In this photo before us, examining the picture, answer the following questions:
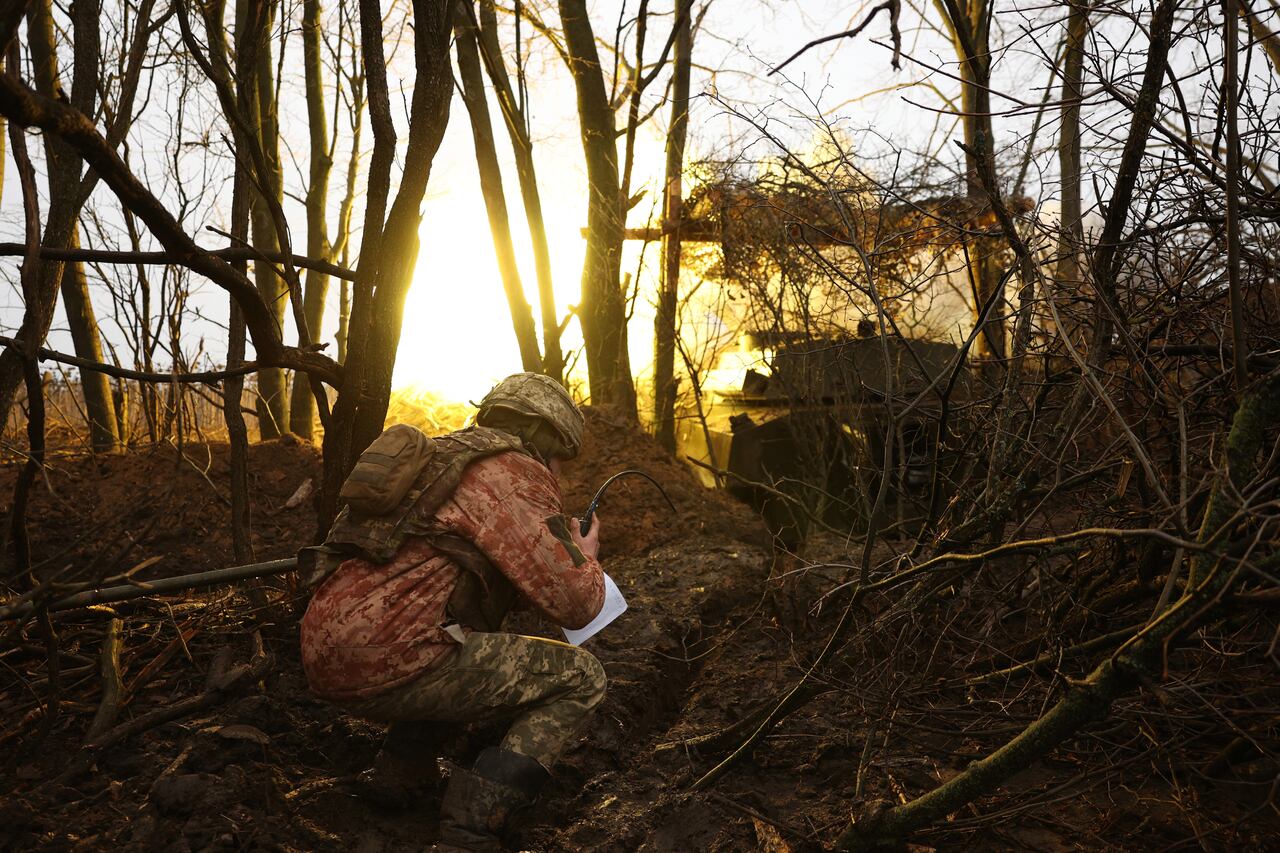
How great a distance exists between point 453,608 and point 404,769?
0.59 m

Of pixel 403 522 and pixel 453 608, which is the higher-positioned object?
pixel 403 522

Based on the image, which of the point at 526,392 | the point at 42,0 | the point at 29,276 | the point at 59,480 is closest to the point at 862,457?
the point at 526,392

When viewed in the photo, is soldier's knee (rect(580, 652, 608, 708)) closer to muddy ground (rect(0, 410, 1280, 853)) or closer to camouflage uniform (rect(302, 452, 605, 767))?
camouflage uniform (rect(302, 452, 605, 767))

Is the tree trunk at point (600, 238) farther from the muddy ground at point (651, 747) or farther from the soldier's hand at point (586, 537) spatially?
the soldier's hand at point (586, 537)

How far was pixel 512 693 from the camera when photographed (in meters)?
2.87

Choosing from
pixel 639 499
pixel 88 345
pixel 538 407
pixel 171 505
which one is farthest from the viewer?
pixel 88 345

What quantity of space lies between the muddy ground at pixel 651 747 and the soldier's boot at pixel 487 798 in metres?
0.13

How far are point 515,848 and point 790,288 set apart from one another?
491 centimetres

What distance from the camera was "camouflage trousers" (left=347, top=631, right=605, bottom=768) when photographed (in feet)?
9.02

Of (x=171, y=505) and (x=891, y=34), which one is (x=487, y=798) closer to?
(x=891, y=34)

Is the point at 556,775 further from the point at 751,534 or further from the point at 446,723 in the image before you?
the point at 751,534

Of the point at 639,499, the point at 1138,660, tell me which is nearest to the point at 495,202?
the point at 639,499

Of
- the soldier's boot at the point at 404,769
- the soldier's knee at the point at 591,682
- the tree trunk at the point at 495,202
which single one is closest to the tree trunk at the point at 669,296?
the tree trunk at the point at 495,202

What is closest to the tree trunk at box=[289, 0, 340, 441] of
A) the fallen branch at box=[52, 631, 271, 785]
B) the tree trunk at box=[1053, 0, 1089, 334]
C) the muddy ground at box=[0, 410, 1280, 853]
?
the muddy ground at box=[0, 410, 1280, 853]
